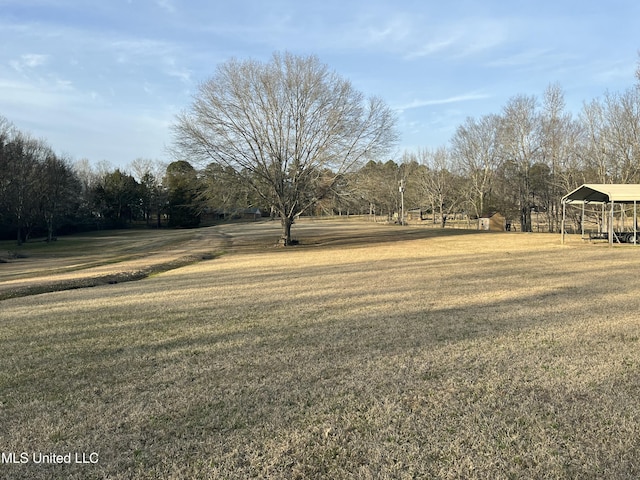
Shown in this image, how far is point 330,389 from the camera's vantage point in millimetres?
4000

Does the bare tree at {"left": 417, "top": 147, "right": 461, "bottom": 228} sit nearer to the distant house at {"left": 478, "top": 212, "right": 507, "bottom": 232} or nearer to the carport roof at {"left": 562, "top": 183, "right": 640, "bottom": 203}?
the distant house at {"left": 478, "top": 212, "right": 507, "bottom": 232}

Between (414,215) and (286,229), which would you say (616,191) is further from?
(414,215)

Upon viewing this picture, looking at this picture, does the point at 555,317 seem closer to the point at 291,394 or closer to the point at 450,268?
the point at 291,394

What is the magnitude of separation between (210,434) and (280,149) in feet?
80.8

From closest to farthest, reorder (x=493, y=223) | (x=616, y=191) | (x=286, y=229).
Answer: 1. (x=616, y=191)
2. (x=286, y=229)
3. (x=493, y=223)

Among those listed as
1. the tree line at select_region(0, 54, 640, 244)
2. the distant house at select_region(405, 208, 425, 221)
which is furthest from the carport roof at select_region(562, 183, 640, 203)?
the distant house at select_region(405, 208, 425, 221)

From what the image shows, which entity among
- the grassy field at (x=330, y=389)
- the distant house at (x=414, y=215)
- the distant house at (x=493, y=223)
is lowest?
the grassy field at (x=330, y=389)

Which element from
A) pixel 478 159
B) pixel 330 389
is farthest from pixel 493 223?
pixel 330 389

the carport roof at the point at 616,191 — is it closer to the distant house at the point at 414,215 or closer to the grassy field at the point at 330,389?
the grassy field at the point at 330,389

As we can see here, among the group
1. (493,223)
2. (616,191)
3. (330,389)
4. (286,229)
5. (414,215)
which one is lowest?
(330,389)

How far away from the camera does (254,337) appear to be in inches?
235

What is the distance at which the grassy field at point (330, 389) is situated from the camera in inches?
111

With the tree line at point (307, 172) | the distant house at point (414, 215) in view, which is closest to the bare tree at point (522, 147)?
the tree line at point (307, 172)

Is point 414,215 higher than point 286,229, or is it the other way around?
Answer: point 414,215
